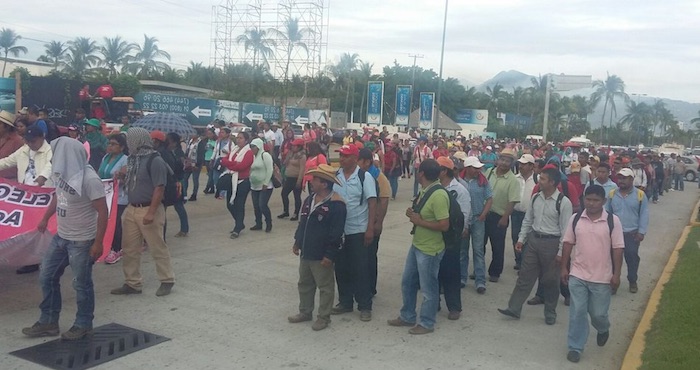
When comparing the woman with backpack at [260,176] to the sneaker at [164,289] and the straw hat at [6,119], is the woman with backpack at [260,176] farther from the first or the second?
the straw hat at [6,119]

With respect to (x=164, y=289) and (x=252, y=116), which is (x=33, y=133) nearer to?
(x=164, y=289)

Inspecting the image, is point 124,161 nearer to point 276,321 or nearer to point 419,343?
point 276,321

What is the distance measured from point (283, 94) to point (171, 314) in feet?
171

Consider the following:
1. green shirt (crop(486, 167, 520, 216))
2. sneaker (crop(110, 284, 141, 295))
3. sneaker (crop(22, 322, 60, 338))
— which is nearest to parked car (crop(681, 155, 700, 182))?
green shirt (crop(486, 167, 520, 216))

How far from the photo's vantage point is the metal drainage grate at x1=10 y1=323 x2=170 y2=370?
535cm

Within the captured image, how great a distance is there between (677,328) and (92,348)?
5.45 metres

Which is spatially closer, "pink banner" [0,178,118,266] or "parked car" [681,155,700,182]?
"pink banner" [0,178,118,266]

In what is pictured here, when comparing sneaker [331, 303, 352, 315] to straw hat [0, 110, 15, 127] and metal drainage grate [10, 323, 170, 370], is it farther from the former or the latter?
straw hat [0, 110, 15, 127]

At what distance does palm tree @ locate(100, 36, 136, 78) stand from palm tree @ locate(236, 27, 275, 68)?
39.0 ft

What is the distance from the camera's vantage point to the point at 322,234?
6250 mm

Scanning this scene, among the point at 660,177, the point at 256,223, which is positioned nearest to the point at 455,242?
the point at 256,223

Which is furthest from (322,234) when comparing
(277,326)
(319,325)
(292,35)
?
(292,35)

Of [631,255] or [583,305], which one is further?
[631,255]

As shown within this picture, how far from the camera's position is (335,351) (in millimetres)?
5887
